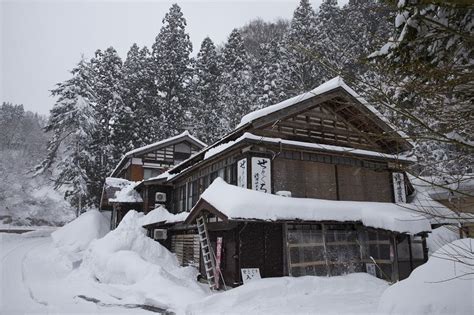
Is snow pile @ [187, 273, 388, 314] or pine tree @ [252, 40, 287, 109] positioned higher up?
pine tree @ [252, 40, 287, 109]

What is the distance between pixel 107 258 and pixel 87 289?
3306 millimetres

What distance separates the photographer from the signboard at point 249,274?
39.5 ft

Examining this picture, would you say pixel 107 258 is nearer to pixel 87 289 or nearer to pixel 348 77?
pixel 87 289

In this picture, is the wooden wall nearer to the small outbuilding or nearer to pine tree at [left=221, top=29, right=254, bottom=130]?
the small outbuilding

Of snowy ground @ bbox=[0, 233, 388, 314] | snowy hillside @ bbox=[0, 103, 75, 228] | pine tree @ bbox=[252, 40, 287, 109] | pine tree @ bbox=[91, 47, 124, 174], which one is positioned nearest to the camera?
snowy ground @ bbox=[0, 233, 388, 314]

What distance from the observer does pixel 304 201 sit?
508 inches

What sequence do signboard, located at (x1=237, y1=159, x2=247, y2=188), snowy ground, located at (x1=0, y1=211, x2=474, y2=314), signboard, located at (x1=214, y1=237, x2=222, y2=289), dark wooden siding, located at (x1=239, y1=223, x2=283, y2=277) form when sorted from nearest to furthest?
snowy ground, located at (x1=0, y1=211, x2=474, y2=314) < dark wooden siding, located at (x1=239, y1=223, x2=283, y2=277) < signboard, located at (x1=214, y1=237, x2=222, y2=289) < signboard, located at (x1=237, y1=159, x2=247, y2=188)

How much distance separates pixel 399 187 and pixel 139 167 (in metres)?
20.1

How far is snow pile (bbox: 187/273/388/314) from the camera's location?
30.9ft

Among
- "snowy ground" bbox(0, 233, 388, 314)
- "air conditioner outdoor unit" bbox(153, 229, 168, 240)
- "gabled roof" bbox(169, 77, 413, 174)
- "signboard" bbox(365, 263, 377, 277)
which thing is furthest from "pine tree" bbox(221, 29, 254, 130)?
"snowy ground" bbox(0, 233, 388, 314)

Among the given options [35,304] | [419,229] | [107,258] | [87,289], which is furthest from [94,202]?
[419,229]

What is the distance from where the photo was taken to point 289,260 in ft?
41.2

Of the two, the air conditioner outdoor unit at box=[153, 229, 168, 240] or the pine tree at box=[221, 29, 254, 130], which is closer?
the air conditioner outdoor unit at box=[153, 229, 168, 240]

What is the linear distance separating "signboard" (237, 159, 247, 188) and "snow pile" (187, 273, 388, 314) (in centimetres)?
400
